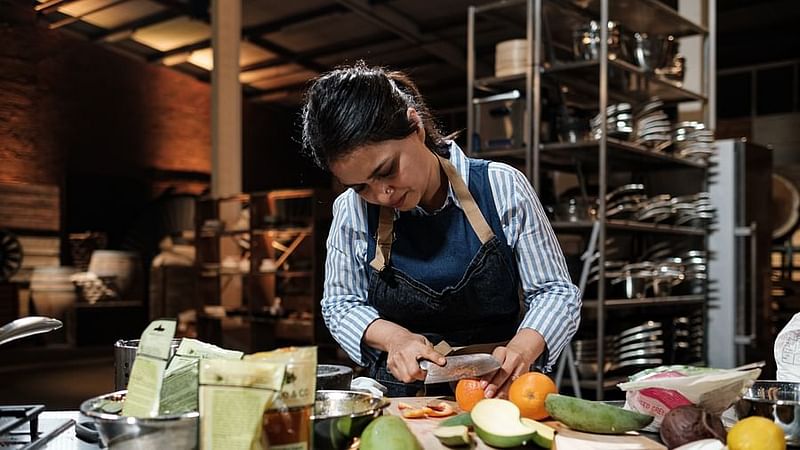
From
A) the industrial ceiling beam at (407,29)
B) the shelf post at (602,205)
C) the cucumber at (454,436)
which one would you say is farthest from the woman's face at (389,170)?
the industrial ceiling beam at (407,29)

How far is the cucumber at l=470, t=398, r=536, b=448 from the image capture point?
A: 1191 mm

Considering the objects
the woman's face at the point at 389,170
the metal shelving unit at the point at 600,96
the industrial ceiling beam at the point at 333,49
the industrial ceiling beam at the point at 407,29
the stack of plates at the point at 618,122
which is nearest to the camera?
the woman's face at the point at 389,170

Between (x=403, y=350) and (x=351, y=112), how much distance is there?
0.52 m

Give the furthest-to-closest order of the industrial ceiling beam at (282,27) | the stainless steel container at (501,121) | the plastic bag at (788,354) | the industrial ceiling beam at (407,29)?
the industrial ceiling beam at (407,29), the industrial ceiling beam at (282,27), the stainless steel container at (501,121), the plastic bag at (788,354)

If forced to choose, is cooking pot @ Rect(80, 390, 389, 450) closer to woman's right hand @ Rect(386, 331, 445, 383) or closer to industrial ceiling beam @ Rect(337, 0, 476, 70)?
woman's right hand @ Rect(386, 331, 445, 383)

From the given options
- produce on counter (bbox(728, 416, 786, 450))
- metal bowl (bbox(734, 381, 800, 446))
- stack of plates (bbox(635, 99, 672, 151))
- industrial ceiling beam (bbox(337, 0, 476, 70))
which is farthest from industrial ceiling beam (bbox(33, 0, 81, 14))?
produce on counter (bbox(728, 416, 786, 450))

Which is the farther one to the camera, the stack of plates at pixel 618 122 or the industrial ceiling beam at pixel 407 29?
the industrial ceiling beam at pixel 407 29

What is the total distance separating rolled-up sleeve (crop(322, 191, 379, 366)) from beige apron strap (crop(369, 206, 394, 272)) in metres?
0.04

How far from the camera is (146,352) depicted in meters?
1.11

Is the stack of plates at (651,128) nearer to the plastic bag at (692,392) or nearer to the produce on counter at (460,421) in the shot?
the plastic bag at (692,392)

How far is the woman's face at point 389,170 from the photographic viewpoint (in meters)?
1.67

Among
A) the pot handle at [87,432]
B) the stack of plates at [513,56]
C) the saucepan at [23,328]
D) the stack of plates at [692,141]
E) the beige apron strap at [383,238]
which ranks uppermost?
the stack of plates at [513,56]

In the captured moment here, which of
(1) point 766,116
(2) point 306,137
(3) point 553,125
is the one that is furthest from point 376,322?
(1) point 766,116

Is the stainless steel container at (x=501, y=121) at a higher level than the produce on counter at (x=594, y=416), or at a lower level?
higher
